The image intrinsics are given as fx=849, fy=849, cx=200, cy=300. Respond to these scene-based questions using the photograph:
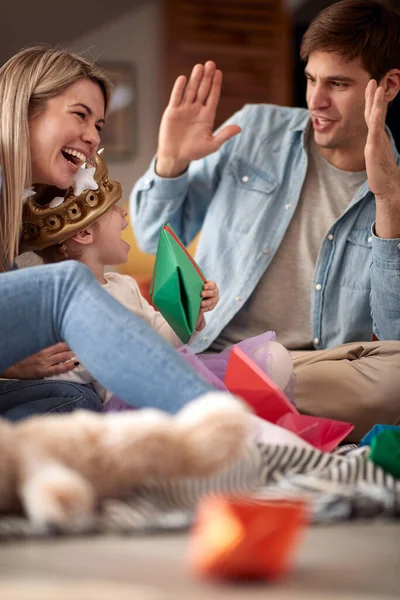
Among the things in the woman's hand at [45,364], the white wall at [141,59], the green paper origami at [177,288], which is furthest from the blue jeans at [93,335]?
the white wall at [141,59]

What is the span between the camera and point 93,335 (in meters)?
1.09

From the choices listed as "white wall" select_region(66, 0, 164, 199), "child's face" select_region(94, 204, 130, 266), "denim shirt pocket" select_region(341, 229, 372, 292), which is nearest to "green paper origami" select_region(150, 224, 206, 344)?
"child's face" select_region(94, 204, 130, 266)

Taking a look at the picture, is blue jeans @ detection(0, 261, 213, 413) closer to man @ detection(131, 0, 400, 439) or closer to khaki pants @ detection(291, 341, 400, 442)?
khaki pants @ detection(291, 341, 400, 442)

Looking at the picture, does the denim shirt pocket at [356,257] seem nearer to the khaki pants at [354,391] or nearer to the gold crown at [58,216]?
the khaki pants at [354,391]

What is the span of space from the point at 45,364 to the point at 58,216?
322 mm

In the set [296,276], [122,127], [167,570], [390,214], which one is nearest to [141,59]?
[122,127]

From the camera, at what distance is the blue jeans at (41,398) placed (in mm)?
1455

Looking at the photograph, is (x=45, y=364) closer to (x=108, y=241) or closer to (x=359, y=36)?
(x=108, y=241)

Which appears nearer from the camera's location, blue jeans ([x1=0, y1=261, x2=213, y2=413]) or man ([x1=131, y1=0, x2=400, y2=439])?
blue jeans ([x1=0, y1=261, x2=213, y2=413])

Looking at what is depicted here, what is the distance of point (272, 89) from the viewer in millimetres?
5594

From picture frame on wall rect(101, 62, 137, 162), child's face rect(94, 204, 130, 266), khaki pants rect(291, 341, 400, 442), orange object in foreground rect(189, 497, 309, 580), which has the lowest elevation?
picture frame on wall rect(101, 62, 137, 162)

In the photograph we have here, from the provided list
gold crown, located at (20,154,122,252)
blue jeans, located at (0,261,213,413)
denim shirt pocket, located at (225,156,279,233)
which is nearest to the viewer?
blue jeans, located at (0,261,213,413)


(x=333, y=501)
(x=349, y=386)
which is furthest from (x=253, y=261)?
(x=333, y=501)

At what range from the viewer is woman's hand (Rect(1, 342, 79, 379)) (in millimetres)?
1552
